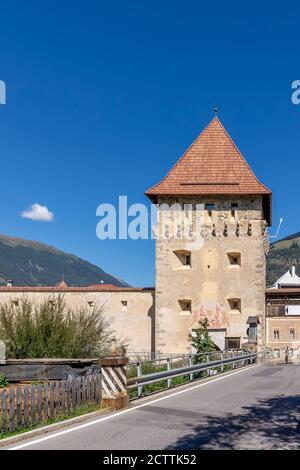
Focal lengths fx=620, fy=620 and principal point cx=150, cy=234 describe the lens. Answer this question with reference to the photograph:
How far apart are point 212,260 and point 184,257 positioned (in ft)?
6.61

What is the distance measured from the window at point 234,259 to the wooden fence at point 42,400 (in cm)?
2776

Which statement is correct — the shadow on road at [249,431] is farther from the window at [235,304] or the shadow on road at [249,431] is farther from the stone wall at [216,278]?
the window at [235,304]

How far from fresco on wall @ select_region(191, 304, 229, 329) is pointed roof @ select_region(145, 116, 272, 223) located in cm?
753

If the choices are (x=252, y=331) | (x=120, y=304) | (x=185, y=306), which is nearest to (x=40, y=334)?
(x=120, y=304)

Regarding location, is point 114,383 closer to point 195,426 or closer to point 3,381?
point 195,426

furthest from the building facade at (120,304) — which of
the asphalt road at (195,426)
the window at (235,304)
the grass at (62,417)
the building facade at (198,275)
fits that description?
the grass at (62,417)

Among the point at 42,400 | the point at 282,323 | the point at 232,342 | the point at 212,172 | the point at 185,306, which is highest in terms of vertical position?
the point at 212,172

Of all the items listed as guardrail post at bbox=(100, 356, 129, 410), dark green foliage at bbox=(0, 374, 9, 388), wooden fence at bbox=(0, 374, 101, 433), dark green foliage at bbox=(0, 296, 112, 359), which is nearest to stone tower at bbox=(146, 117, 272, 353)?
dark green foliage at bbox=(0, 296, 112, 359)

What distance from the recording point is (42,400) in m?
10.8

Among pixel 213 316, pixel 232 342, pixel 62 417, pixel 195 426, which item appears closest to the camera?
pixel 195 426

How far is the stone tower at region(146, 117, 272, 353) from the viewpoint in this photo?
3919cm

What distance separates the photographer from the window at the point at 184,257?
40.5 m

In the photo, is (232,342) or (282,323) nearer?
(232,342)
